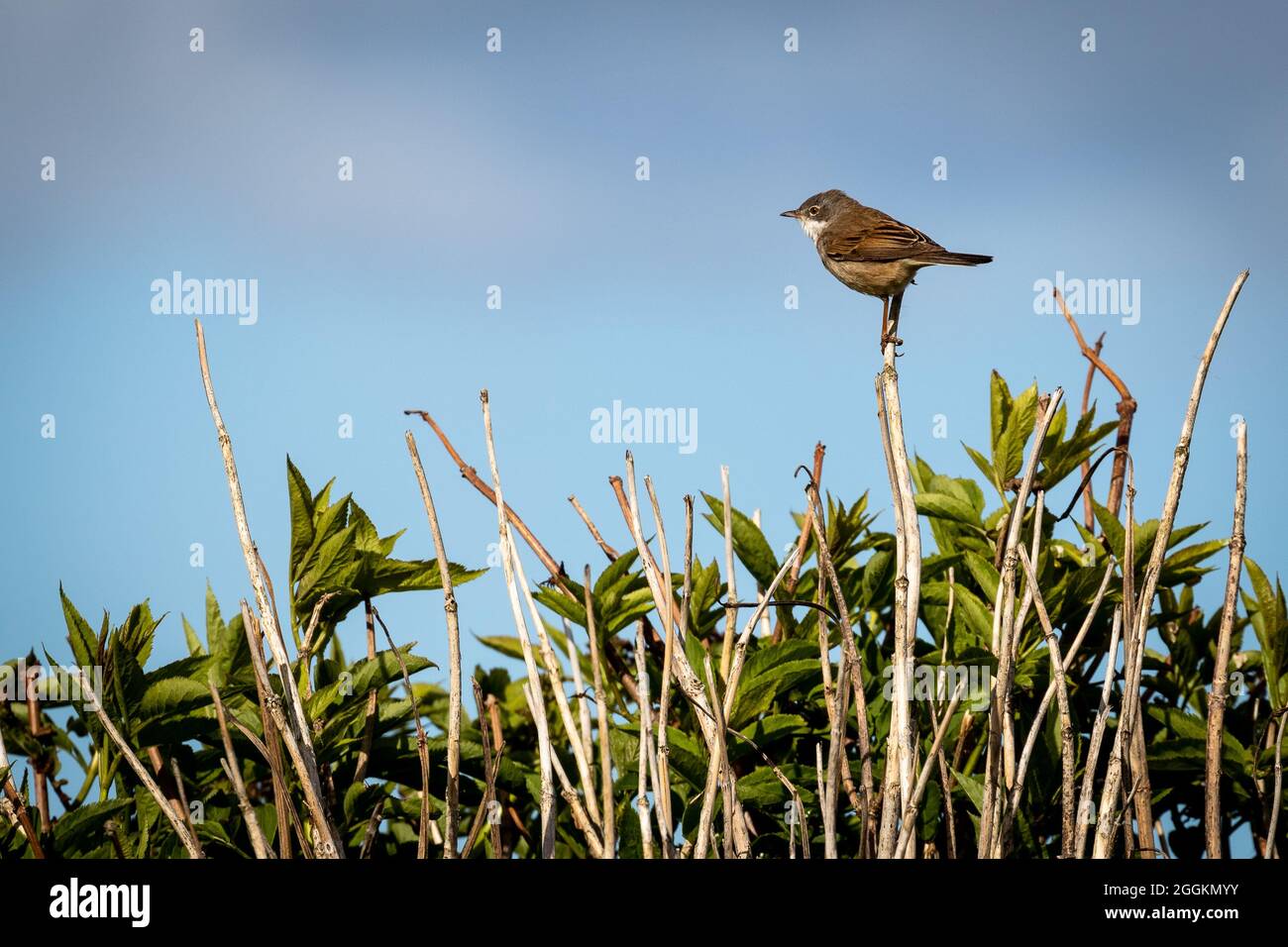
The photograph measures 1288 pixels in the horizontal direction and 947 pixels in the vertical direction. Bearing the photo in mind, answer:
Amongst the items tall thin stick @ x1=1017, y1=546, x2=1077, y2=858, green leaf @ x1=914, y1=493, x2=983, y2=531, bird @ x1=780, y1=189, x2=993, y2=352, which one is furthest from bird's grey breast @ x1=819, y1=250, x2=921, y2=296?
tall thin stick @ x1=1017, y1=546, x2=1077, y2=858

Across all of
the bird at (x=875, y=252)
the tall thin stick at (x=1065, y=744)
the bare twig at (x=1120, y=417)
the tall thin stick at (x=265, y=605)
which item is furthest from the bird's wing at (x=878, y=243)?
the tall thin stick at (x=265, y=605)

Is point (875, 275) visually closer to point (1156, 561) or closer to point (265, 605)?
point (1156, 561)

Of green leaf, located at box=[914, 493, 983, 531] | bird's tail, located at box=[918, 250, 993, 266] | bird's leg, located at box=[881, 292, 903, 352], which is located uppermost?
bird's tail, located at box=[918, 250, 993, 266]

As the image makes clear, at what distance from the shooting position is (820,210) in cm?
563

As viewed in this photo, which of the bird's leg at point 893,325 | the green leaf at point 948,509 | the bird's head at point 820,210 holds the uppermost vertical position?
the bird's head at point 820,210

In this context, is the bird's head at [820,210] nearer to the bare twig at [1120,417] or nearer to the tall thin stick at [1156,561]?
the bare twig at [1120,417]

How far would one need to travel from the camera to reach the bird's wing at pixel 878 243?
4.46 meters

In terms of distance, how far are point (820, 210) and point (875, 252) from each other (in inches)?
44.0

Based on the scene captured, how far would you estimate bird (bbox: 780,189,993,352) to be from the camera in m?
4.31

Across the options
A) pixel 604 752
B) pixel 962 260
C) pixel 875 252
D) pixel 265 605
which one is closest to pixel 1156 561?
pixel 604 752

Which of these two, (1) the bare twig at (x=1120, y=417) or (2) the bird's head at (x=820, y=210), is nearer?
(1) the bare twig at (x=1120, y=417)

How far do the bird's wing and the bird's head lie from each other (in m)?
0.28

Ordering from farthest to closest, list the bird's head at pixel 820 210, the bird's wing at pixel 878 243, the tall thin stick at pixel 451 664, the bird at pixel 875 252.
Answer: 1. the bird's head at pixel 820 210
2. the bird's wing at pixel 878 243
3. the bird at pixel 875 252
4. the tall thin stick at pixel 451 664

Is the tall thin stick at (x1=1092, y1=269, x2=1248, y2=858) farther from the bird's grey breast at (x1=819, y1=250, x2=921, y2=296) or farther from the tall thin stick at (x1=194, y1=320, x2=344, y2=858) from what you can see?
the bird's grey breast at (x1=819, y1=250, x2=921, y2=296)
